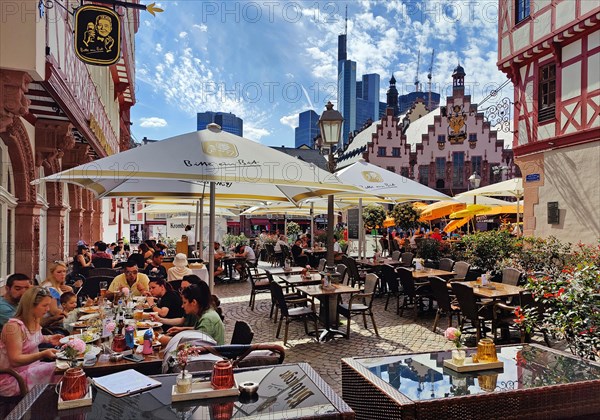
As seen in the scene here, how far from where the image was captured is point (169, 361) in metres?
3.52

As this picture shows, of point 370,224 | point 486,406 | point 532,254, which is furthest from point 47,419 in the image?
point 370,224

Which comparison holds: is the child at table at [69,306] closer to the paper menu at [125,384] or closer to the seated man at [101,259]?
the paper menu at [125,384]

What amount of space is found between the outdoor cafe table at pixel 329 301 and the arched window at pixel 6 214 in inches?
222

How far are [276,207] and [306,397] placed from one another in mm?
13045

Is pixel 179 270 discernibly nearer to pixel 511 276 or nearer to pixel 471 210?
pixel 511 276

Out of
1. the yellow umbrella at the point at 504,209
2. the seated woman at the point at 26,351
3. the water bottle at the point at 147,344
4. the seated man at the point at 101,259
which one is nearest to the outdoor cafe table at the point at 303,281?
the seated man at the point at 101,259

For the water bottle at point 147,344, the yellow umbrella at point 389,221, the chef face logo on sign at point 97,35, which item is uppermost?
the chef face logo on sign at point 97,35

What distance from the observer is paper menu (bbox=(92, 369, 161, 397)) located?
2.65m

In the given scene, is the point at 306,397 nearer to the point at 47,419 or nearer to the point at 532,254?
the point at 47,419

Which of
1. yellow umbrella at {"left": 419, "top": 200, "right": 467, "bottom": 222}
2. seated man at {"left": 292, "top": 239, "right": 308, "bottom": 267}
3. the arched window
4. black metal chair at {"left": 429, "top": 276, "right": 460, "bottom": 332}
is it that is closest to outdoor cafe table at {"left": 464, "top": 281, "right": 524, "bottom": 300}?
black metal chair at {"left": 429, "top": 276, "right": 460, "bottom": 332}

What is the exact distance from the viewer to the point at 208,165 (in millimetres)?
4824

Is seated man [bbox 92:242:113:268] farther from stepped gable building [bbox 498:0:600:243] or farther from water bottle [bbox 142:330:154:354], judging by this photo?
stepped gable building [bbox 498:0:600:243]

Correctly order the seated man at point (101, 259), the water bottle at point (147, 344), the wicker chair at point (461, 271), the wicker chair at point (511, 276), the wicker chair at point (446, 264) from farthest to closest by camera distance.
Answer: the wicker chair at point (446, 264), the seated man at point (101, 259), the wicker chair at point (461, 271), the wicker chair at point (511, 276), the water bottle at point (147, 344)

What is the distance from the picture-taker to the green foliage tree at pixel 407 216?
873 inches
